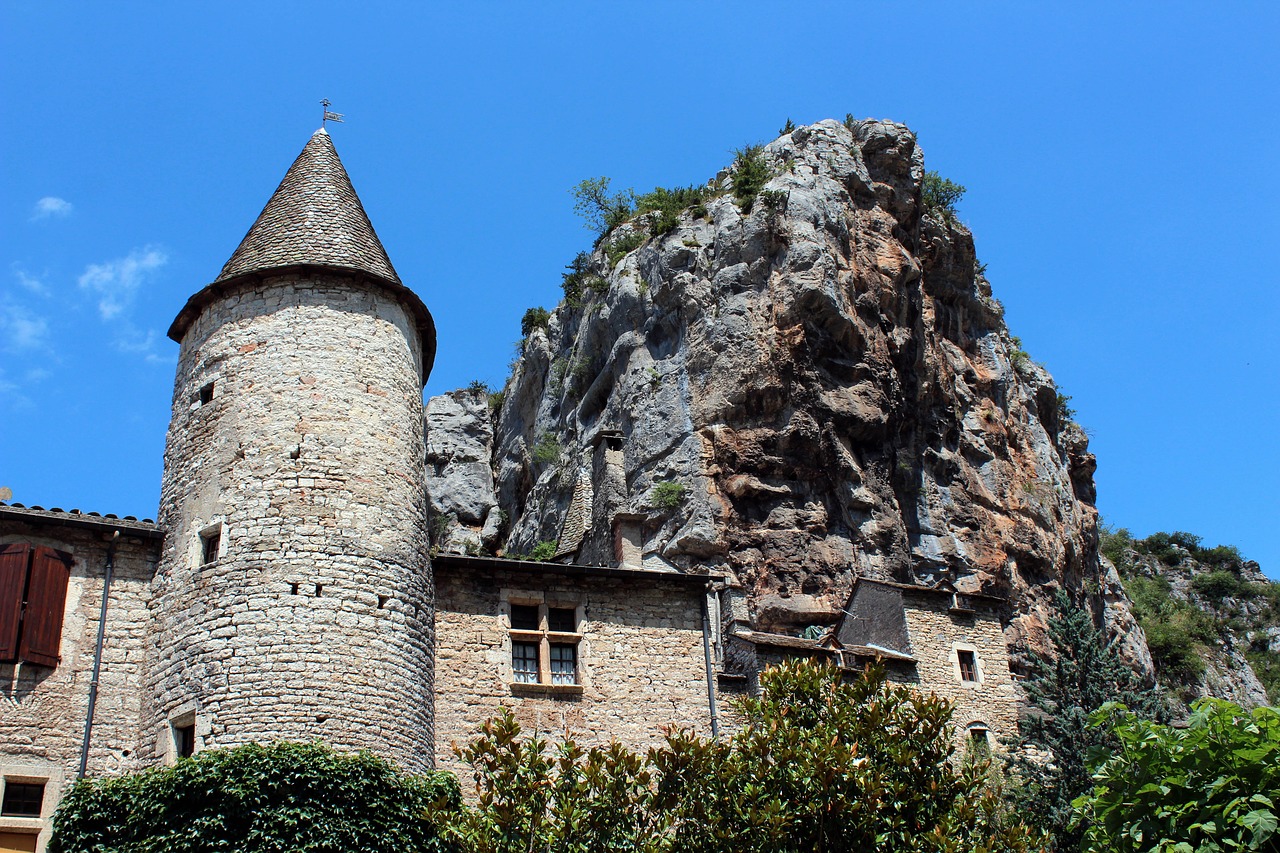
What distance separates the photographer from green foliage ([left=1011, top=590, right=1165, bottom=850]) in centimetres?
2041

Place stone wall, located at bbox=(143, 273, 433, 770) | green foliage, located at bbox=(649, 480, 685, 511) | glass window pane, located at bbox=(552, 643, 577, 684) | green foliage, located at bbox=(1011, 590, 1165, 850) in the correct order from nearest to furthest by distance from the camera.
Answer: stone wall, located at bbox=(143, 273, 433, 770) → glass window pane, located at bbox=(552, 643, 577, 684) → green foliage, located at bbox=(1011, 590, 1165, 850) → green foliage, located at bbox=(649, 480, 685, 511)

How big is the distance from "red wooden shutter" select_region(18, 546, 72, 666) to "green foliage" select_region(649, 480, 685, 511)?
17255 mm

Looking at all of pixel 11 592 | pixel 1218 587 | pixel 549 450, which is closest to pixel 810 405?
pixel 549 450

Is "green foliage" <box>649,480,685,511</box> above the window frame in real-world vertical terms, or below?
above

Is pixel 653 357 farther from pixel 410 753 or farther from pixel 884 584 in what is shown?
pixel 410 753

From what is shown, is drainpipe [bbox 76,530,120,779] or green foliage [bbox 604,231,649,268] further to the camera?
green foliage [bbox 604,231,649,268]

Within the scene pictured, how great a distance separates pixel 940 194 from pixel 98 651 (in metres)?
37.2

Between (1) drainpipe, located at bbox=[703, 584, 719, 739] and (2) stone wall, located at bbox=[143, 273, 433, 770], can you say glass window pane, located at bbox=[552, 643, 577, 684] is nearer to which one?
(1) drainpipe, located at bbox=[703, 584, 719, 739]

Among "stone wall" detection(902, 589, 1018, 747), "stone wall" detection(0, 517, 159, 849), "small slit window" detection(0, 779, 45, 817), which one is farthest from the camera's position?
"stone wall" detection(902, 589, 1018, 747)

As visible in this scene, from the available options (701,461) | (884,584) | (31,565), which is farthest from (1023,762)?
(31,565)

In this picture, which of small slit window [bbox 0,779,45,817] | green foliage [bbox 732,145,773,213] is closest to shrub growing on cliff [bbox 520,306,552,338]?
green foliage [bbox 732,145,773,213]

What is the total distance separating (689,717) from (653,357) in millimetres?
18573

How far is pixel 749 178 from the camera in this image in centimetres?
3922

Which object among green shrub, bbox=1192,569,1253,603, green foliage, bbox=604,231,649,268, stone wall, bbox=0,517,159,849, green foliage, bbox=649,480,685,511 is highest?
green foliage, bbox=604,231,649,268
